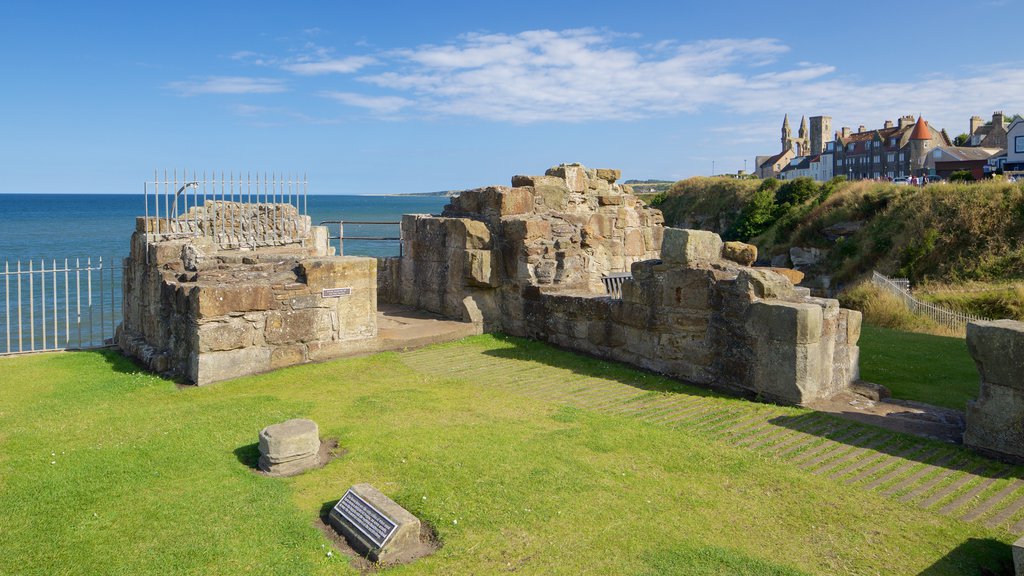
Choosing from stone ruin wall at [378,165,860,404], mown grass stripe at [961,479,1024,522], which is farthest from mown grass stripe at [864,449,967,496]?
stone ruin wall at [378,165,860,404]

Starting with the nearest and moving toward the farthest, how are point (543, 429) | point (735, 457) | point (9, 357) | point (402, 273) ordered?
point (735, 457) → point (543, 429) → point (9, 357) → point (402, 273)

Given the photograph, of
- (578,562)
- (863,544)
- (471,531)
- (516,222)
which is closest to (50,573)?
(471,531)

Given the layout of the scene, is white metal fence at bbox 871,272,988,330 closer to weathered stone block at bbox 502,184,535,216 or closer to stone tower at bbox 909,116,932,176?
weathered stone block at bbox 502,184,535,216

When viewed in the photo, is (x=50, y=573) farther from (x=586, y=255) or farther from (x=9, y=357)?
(x=586, y=255)

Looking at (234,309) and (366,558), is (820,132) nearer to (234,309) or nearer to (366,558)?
(234,309)

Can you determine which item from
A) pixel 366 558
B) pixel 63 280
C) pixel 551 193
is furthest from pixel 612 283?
pixel 63 280

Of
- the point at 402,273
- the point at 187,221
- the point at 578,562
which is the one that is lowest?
the point at 578,562

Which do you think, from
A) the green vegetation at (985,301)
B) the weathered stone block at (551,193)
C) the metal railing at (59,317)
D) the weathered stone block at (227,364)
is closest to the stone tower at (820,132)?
the green vegetation at (985,301)

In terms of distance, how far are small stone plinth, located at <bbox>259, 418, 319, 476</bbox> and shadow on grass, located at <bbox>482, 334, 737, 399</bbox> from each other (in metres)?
4.10

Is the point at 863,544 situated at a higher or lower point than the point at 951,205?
lower

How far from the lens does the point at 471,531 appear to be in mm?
4676


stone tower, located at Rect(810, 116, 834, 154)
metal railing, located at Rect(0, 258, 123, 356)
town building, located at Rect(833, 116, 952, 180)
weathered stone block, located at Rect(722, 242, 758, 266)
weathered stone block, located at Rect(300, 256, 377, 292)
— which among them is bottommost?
metal railing, located at Rect(0, 258, 123, 356)

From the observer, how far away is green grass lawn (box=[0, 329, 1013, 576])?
14.2 ft

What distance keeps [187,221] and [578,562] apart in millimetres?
9841
